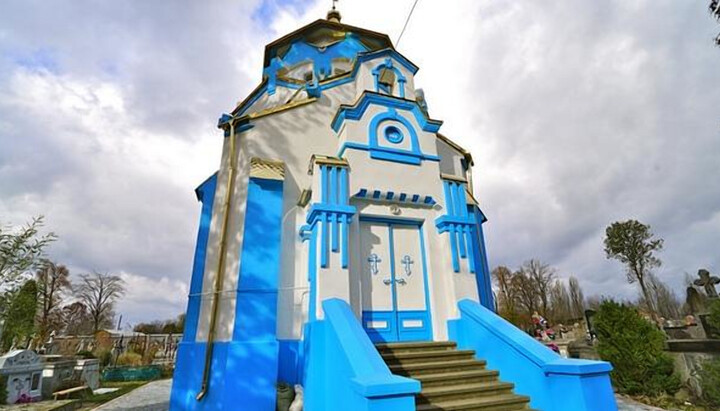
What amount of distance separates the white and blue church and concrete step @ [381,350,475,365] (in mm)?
23

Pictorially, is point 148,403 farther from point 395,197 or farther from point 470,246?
point 470,246

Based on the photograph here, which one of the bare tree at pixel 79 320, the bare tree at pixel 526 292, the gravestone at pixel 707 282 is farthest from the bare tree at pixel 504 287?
the bare tree at pixel 79 320

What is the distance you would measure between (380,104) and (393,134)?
0.85 metres

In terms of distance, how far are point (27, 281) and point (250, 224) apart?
14.7 feet

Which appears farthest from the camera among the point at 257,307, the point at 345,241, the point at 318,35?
the point at 318,35

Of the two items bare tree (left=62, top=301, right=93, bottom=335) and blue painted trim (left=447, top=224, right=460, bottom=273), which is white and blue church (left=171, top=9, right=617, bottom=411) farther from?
bare tree (left=62, top=301, right=93, bottom=335)

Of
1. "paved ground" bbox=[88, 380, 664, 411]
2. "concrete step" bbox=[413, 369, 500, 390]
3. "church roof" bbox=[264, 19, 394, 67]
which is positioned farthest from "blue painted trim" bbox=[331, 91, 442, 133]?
"paved ground" bbox=[88, 380, 664, 411]

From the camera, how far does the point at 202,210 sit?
821 cm

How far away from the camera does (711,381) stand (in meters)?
7.76

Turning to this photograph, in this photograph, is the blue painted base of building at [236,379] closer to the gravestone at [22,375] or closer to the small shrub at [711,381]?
the gravestone at [22,375]

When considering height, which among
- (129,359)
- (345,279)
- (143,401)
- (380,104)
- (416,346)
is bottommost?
(143,401)

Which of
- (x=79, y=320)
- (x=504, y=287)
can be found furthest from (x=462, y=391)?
(x=79, y=320)

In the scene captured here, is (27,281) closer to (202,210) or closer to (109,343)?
(202,210)

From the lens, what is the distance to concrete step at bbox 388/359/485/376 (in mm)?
5387
